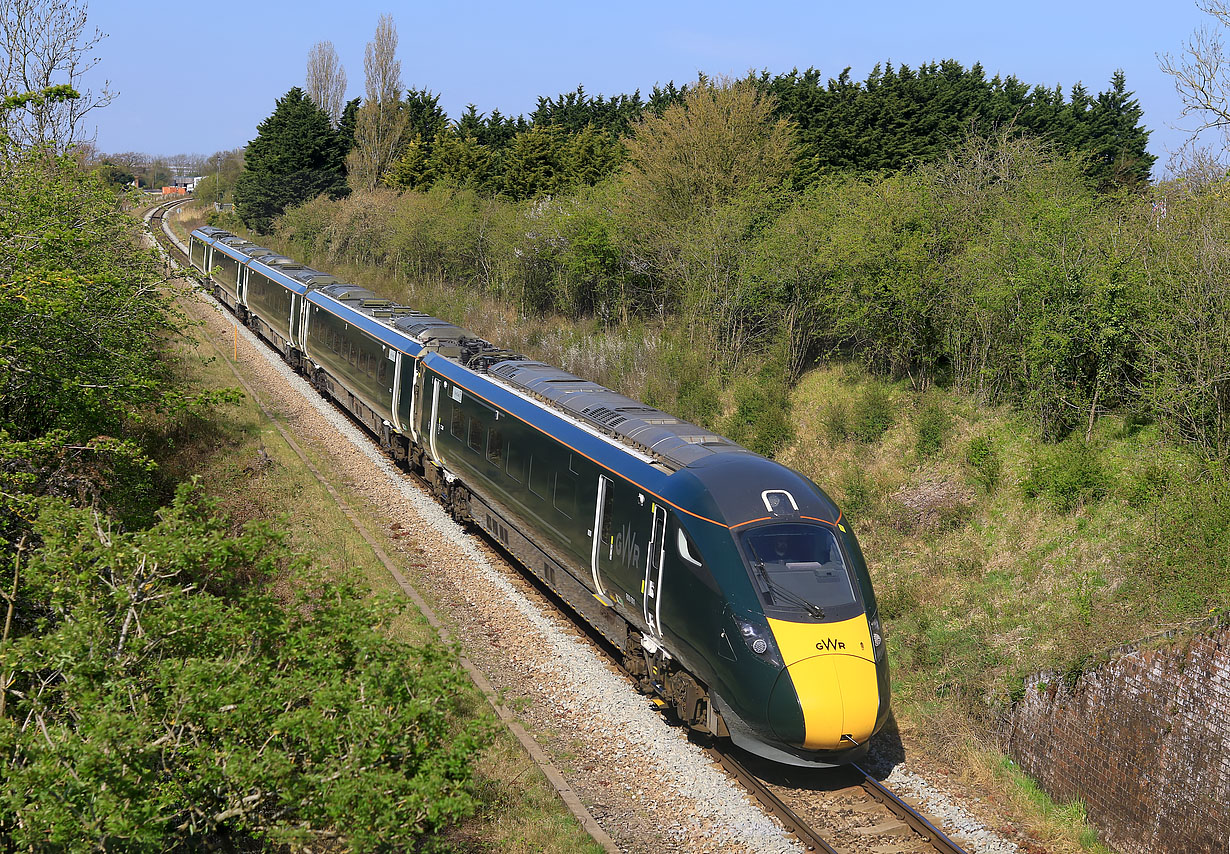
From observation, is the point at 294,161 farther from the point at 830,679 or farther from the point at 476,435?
the point at 830,679

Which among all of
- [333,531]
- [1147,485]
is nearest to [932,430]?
[1147,485]

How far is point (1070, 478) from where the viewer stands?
1523 cm

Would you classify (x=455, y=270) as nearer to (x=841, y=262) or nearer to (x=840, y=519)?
(x=841, y=262)

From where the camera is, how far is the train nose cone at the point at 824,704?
9.02 meters

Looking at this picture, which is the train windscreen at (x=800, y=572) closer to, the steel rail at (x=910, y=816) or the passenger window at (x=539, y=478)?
the steel rail at (x=910, y=816)

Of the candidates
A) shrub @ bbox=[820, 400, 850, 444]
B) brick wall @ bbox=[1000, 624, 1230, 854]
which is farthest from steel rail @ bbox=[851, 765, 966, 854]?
shrub @ bbox=[820, 400, 850, 444]

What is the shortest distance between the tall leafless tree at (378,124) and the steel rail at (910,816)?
169ft

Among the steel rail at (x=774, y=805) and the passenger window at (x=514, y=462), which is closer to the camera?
the steel rail at (x=774, y=805)

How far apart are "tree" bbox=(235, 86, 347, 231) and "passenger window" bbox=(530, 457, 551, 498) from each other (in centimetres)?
5063

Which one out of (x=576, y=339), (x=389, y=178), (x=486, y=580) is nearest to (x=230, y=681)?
(x=486, y=580)

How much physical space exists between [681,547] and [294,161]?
184ft

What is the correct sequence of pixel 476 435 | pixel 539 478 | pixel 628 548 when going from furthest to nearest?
pixel 476 435 → pixel 539 478 → pixel 628 548

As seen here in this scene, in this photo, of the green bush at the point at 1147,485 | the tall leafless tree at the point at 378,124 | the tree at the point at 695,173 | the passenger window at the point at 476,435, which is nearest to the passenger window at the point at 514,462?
the passenger window at the point at 476,435

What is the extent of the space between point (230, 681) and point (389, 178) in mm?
49507
